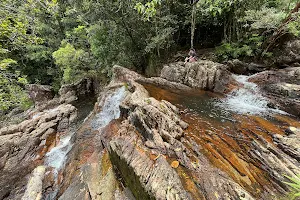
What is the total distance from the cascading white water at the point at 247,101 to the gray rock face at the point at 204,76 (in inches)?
33.1

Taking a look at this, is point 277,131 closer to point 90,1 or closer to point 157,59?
point 157,59

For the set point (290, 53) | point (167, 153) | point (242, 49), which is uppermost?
point (242, 49)

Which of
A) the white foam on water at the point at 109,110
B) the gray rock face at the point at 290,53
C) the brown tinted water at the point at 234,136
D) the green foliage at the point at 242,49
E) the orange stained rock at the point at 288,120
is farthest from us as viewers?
the green foliage at the point at 242,49

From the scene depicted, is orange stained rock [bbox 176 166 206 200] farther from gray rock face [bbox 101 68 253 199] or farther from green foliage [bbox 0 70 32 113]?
green foliage [bbox 0 70 32 113]

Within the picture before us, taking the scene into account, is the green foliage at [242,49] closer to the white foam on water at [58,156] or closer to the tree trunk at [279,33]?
the tree trunk at [279,33]

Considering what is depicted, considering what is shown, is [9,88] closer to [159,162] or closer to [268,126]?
[159,162]

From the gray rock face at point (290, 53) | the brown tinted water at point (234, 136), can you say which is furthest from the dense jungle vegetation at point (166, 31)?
the brown tinted water at point (234, 136)

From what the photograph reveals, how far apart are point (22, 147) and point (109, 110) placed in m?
4.41

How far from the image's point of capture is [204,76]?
10055mm

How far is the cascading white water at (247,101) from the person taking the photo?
22.6ft

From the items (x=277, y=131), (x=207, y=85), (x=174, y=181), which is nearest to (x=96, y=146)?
A: (x=174, y=181)

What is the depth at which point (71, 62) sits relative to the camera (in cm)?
1675

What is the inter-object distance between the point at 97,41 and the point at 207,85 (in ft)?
36.8

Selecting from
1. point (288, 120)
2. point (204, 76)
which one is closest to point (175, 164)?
point (288, 120)
